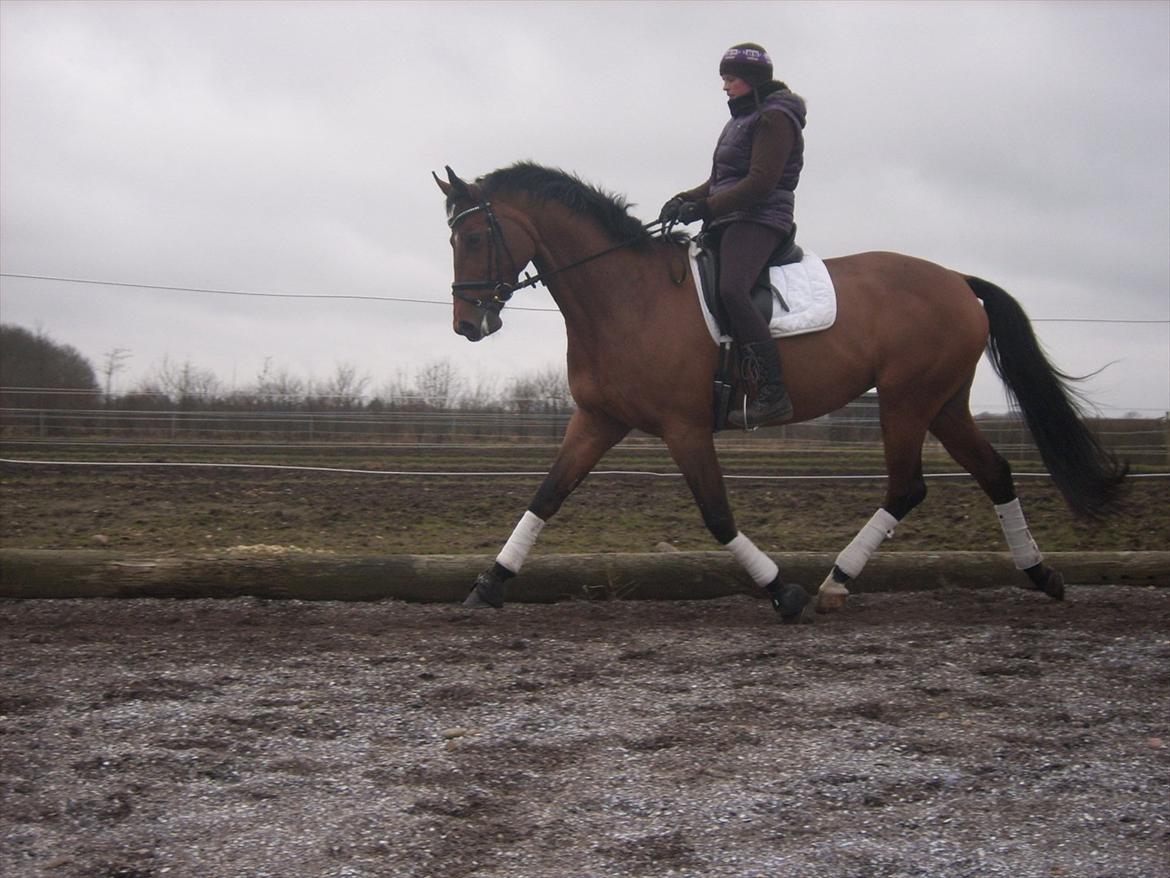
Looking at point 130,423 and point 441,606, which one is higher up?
point 130,423

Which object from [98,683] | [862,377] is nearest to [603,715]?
[98,683]

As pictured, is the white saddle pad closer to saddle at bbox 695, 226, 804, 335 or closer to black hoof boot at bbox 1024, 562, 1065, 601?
saddle at bbox 695, 226, 804, 335

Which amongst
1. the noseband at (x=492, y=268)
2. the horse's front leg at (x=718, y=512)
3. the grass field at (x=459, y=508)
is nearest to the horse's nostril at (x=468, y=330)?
the noseband at (x=492, y=268)

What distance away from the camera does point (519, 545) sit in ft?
18.1

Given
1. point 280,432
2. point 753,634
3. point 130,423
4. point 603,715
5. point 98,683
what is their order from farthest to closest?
point 280,432, point 130,423, point 753,634, point 98,683, point 603,715

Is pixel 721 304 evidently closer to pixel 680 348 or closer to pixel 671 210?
pixel 680 348

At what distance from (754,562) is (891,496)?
894 mm

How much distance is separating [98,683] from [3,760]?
2.69 feet

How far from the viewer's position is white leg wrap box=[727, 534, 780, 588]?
5.44 metres

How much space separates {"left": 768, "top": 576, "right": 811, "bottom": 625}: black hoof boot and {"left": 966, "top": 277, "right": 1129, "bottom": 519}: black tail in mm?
1647

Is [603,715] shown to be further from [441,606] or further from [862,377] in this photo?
[862,377]

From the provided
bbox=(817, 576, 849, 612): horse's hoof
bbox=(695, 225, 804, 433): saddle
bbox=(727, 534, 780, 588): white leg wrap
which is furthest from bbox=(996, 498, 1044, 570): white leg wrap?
bbox=(695, 225, 804, 433): saddle

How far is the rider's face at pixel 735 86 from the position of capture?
18.3 feet

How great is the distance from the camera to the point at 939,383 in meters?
5.75
